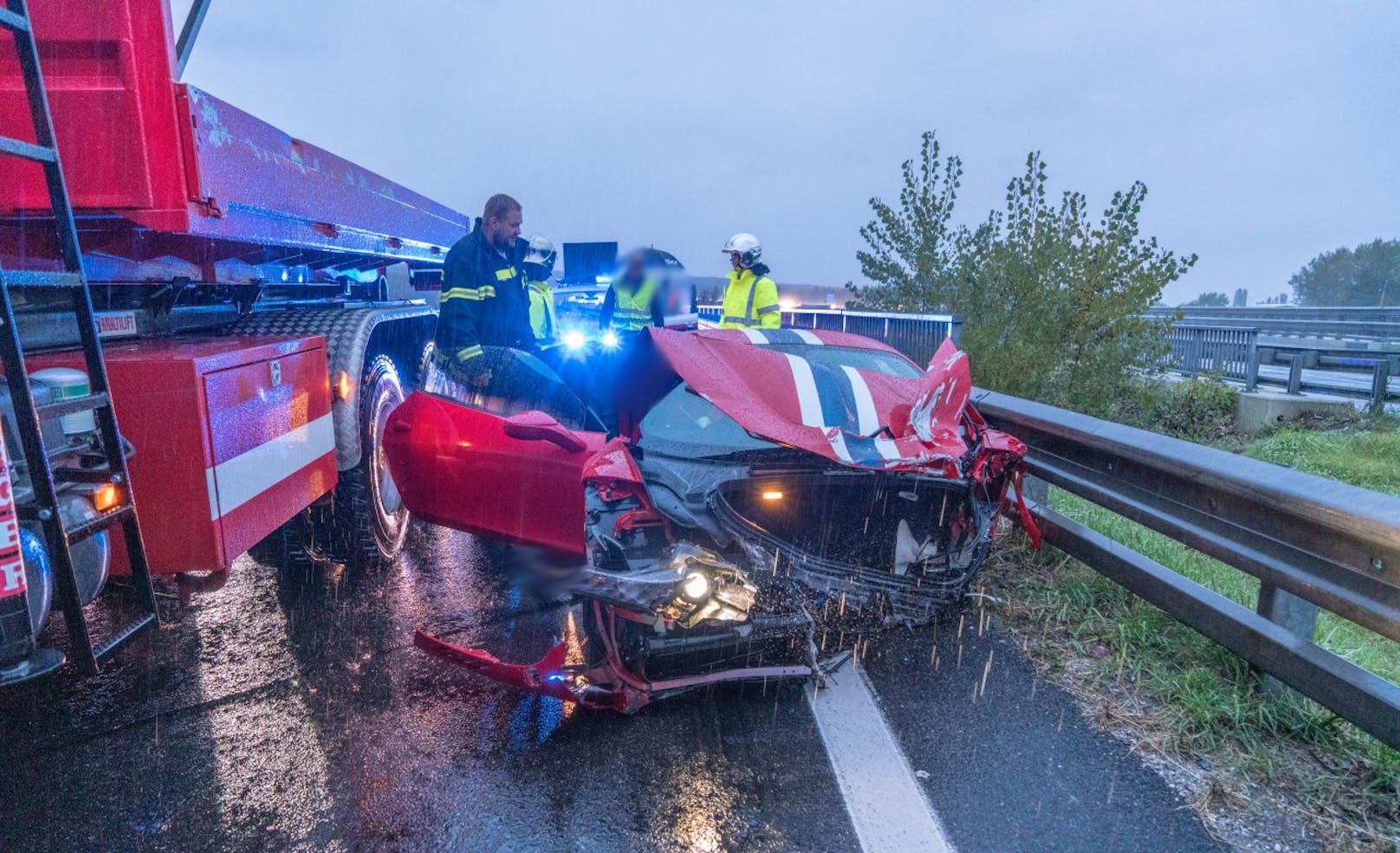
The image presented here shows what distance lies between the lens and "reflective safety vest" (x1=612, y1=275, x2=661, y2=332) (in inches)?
331

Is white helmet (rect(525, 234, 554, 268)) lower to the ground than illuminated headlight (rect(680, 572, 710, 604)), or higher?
higher

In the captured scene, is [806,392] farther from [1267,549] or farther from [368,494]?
[368,494]

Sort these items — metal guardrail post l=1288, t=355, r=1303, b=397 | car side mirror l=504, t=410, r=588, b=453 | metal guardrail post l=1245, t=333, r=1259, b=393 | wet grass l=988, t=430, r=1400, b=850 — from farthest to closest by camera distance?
1. metal guardrail post l=1245, t=333, r=1259, b=393
2. metal guardrail post l=1288, t=355, r=1303, b=397
3. car side mirror l=504, t=410, r=588, b=453
4. wet grass l=988, t=430, r=1400, b=850

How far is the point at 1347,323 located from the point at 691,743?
24.3 m

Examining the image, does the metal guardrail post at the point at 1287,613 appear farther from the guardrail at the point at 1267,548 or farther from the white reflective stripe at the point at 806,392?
the white reflective stripe at the point at 806,392

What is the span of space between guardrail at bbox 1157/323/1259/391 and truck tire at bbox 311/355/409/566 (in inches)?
430

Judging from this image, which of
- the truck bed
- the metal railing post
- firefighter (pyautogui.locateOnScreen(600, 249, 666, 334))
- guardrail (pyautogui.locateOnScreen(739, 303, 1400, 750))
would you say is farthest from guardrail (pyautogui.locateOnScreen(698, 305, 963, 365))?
the metal railing post

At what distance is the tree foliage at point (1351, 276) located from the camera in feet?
161

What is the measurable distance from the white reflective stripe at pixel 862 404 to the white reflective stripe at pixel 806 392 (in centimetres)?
18

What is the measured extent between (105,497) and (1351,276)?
71036 millimetres

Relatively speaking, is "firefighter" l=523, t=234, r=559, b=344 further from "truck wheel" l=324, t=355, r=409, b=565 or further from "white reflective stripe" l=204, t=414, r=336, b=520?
"white reflective stripe" l=204, t=414, r=336, b=520

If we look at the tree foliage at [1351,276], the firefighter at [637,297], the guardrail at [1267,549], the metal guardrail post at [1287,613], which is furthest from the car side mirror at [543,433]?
the tree foliage at [1351,276]

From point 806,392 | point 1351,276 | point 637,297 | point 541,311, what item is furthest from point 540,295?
point 1351,276

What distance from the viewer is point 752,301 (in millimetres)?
7340
